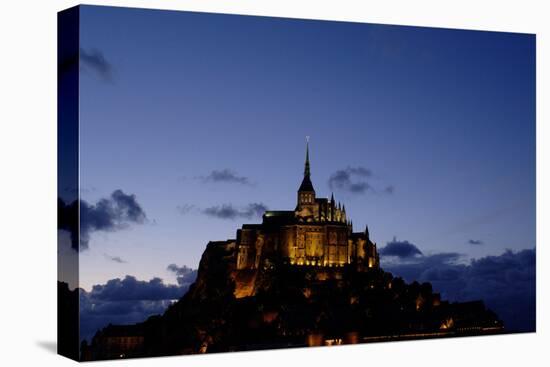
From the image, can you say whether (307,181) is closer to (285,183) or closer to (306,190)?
(306,190)

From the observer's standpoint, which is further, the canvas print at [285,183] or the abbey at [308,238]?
the abbey at [308,238]

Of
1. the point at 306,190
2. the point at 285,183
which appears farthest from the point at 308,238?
the point at 285,183

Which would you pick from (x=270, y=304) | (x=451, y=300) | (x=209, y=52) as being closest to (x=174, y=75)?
(x=209, y=52)

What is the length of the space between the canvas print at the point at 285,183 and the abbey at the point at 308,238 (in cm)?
3

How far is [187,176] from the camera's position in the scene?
16891mm

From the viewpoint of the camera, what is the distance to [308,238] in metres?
18.1

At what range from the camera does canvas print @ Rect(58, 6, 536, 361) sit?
53.3 feet

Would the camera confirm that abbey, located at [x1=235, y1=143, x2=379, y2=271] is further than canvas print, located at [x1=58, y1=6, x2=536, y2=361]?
Yes

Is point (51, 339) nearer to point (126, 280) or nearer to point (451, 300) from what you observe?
point (126, 280)

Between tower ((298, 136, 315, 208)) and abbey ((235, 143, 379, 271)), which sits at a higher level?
tower ((298, 136, 315, 208))

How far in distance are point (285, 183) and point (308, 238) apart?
99cm

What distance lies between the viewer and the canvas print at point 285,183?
1623 centimetres

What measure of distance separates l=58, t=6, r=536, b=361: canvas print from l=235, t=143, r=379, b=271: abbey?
0.10 feet

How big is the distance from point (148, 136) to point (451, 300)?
16.2 ft
